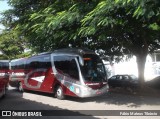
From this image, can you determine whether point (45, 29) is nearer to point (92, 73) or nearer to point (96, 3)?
point (96, 3)

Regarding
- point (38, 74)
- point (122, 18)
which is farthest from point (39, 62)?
point (122, 18)

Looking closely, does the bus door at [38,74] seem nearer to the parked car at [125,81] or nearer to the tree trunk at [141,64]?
the tree trunk at [141,64]

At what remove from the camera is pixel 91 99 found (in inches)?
628

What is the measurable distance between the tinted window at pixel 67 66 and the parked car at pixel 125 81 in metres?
7.34

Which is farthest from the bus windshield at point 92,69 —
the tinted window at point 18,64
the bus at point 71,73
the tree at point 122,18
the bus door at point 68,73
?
the tinted window at point 18,64

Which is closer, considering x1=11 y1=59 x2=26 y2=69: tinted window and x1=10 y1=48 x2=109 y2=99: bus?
x1=10 y1=48 x2=109 y2=99: bus

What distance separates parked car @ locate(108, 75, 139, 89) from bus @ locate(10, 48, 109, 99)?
6.37 metres

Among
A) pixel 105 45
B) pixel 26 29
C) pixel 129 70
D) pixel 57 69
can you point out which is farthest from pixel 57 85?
pixel 129 70

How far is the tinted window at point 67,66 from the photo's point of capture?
593 inches

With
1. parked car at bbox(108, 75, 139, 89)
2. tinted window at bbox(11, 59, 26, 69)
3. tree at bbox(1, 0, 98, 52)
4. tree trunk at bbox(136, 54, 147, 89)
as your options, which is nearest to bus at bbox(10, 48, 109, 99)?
tree at bbox(1, 0, 98, 52)

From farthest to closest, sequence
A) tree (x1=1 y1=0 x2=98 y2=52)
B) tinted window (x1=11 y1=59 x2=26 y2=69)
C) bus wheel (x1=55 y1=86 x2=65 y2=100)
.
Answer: tinted window (x1=11 y1=59 x2=26 y2=69) < bus wheel (x1=55 y1=86 x2=65 y2=100) < tree (x1=1 y1=0 x2=98 y2=52)

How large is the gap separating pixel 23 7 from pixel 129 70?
21955 mm

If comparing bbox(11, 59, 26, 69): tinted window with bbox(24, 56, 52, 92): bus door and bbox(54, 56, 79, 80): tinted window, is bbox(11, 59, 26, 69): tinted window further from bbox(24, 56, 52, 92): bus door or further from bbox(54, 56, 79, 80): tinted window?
bbox(54, 56, 79, 80): tinted window

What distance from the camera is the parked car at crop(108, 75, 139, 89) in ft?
70.7
